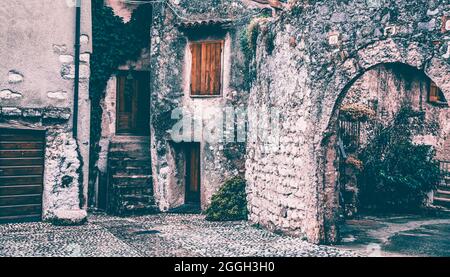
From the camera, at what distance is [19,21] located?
10844 mm

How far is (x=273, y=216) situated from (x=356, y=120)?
167 inches

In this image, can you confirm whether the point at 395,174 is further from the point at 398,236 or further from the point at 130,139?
the point at 130,139

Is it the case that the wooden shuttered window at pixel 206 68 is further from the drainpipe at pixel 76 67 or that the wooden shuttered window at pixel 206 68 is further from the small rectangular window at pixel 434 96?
the small rectangular window at pixel 434 96

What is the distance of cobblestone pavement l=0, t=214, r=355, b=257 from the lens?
26.4ft

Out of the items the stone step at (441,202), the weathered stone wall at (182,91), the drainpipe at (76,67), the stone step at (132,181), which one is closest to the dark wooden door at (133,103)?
the weathered stone wall at (182,91)

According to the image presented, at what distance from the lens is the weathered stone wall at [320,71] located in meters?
7.60

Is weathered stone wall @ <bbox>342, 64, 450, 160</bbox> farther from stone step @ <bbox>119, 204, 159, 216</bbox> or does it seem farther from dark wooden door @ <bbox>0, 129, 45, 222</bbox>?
dark wooden door @ <bbox>0, 129, 45, 222</bbox>

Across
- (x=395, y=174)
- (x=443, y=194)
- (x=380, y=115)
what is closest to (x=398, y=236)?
(x=395, y=174)

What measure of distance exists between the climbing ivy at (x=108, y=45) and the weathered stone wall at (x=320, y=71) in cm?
410

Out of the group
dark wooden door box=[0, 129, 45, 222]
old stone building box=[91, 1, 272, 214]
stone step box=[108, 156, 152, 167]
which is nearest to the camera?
dark wooden door box=[0, 129, 45, 222]

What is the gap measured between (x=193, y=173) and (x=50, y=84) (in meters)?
3.98

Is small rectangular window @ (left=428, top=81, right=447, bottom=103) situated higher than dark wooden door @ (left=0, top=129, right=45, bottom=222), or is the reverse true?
small rectangular window @ (left=428, top=81, right=447, bottom=103)

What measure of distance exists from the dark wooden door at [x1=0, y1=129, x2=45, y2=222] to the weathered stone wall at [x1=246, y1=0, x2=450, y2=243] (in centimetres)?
476

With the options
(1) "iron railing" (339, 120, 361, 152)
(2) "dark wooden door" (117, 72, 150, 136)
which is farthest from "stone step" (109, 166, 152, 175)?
(1) "iron railing" (339, 120, 361, 152)
